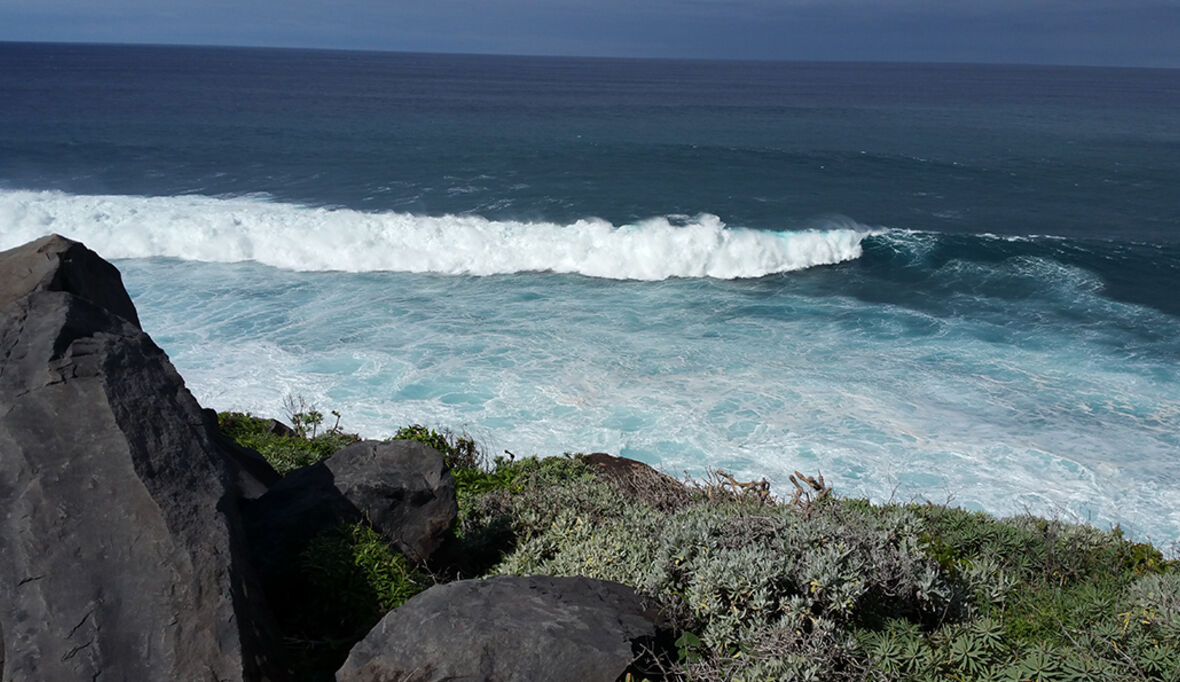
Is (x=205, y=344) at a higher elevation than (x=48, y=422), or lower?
lower

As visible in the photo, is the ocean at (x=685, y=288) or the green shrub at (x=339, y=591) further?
the ocean at (x=685, y=288)

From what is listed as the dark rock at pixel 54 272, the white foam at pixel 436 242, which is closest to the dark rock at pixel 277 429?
the dark rock at pixel 54 272

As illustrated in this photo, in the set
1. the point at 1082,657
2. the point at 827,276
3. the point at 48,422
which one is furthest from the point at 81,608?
the point at 827,276

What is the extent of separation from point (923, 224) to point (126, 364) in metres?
28.0

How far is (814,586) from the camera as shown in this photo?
4.81 m

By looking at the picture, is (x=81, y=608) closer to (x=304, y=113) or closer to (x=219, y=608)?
(x=219, y=608)

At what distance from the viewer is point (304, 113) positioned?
5903 cm

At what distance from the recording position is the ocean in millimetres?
13000

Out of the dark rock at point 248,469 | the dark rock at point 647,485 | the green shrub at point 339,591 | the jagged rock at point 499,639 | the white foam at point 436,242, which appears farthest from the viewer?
the white foam at point 436,242

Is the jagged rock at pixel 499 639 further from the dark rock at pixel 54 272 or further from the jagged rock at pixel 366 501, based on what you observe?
the dark rock at pixel 54 272

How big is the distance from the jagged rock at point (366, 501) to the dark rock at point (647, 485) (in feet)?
6.61

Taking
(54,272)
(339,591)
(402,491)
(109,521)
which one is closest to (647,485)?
(402,491)

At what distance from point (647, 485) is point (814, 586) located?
Answer: 3441 millimetres

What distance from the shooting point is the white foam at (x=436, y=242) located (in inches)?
936
